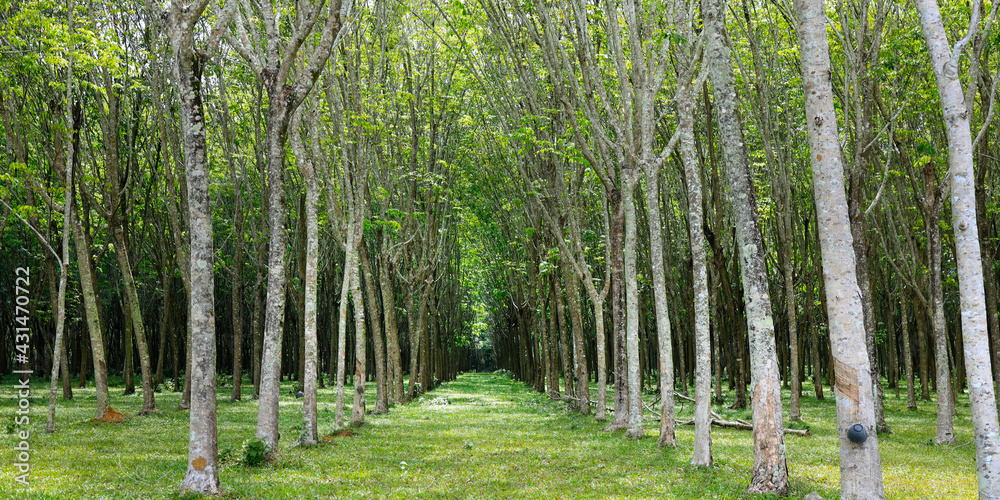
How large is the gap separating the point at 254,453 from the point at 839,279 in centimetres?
828

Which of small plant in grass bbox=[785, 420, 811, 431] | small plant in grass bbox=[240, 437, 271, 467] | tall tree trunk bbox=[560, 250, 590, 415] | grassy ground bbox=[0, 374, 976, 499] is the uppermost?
tall tree trunk bbox=[560, 250, 590, 415]

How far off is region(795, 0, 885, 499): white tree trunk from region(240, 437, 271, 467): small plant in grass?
7839mm

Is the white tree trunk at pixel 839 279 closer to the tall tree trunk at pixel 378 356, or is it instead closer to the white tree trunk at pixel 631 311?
the white tree trunk at pixel 631 311

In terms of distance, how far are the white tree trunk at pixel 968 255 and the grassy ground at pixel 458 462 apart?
2456 mm

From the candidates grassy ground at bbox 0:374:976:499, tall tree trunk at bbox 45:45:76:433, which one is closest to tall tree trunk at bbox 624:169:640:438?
grassy ground at bbox 0:374:976:499

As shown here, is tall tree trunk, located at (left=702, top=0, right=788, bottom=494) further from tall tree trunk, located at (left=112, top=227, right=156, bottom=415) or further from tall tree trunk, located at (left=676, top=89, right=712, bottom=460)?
tall tree trunk, located at (left=112, top=227, right=156, bottom=415)

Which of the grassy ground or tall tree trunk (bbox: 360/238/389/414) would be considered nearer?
the grassy ground

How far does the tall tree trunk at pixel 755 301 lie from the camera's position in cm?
832

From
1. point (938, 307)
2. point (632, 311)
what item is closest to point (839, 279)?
point (632, 311)

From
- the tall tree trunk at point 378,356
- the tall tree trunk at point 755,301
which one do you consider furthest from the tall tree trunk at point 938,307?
the tall tree trunk at point 378,356

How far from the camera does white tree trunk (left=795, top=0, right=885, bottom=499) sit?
655cm

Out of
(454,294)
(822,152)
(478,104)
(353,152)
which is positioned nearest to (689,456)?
(822,152)

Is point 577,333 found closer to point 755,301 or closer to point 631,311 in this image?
point 631,311

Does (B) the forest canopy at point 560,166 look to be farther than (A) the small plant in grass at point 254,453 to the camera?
No
